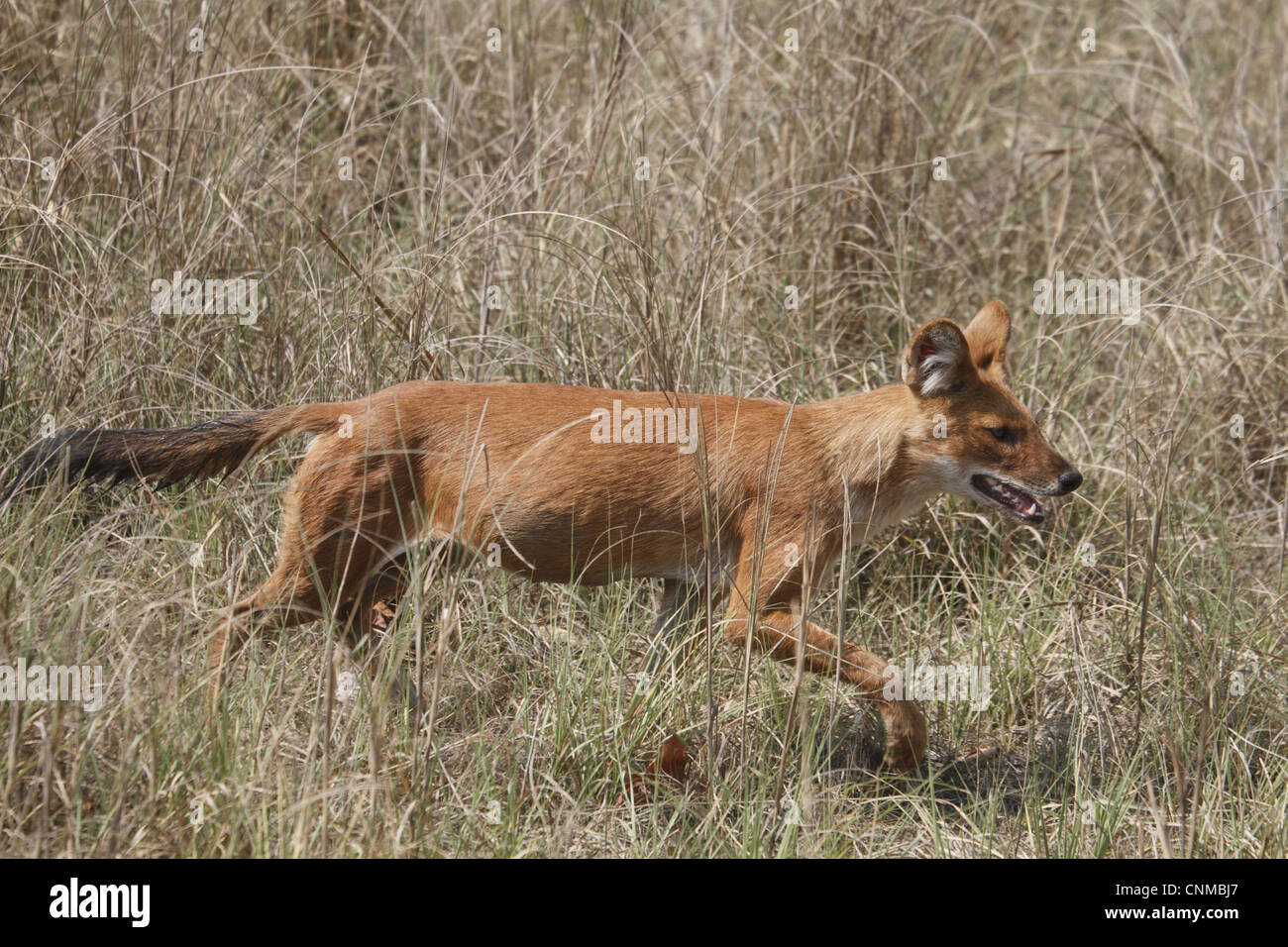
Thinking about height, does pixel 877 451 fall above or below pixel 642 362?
below

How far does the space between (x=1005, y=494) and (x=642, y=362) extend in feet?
5.48

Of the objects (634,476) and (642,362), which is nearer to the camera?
(634,476)

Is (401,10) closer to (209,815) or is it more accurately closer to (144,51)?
(144,51)

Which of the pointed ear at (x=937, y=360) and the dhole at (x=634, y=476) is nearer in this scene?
the dhole at (x=634, y=476)

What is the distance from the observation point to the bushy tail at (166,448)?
4.84 meters

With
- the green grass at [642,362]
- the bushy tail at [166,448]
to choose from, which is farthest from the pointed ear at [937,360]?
the bushy tail at [166,448]

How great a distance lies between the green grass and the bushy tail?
129mm

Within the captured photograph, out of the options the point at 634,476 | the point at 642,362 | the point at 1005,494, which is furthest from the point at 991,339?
the point at 634,476

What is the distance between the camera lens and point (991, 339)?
5.67m

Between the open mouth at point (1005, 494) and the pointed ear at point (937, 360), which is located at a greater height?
the pointed ear at point (937, 360)

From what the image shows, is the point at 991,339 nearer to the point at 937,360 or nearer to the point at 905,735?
the point at 937,360

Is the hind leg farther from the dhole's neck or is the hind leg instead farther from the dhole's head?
the dhole's head

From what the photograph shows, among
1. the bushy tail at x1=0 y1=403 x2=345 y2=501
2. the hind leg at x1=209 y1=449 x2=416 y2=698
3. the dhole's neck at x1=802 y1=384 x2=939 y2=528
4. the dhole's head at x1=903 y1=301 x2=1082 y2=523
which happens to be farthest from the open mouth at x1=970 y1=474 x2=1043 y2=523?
the bushy tail at x1=0 y1=403 x2=345 y2=501

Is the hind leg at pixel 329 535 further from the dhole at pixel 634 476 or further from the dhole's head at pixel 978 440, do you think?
the dhole's head at pixel 978 440
